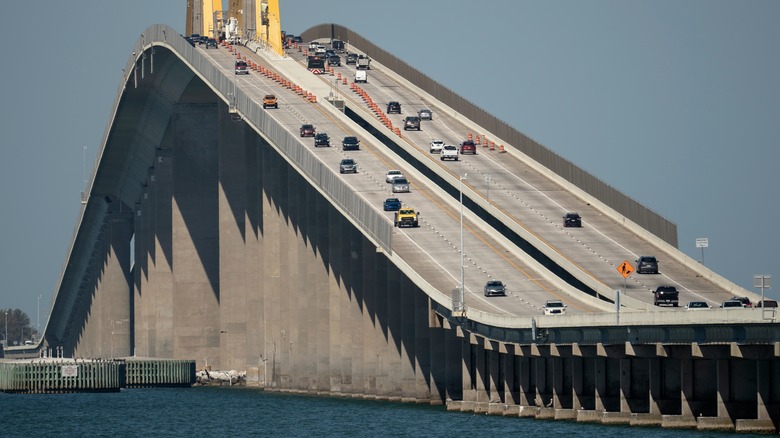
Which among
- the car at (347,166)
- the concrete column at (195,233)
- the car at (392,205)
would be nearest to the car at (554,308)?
the car at (392,205)

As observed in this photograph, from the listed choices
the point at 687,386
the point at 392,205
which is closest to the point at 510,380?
the point at 687,386

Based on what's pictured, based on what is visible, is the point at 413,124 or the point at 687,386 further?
the point at 413,124

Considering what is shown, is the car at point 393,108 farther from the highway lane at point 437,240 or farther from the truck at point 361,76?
the truck at point 361,76

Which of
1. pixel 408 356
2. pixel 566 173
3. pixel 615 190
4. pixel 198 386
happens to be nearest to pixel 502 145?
pixel 566 173

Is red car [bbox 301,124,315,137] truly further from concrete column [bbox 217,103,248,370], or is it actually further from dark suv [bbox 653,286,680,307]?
dark suv [bbox 653,286,680,307]

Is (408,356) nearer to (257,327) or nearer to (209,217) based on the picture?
(257,327)

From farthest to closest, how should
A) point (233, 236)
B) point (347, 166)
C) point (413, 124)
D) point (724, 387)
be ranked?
1. point (233, 236)
2. point (413, 124)
3. point (347, 166)
4. point (724, 387)

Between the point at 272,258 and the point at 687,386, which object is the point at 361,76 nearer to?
the point at 272,258
